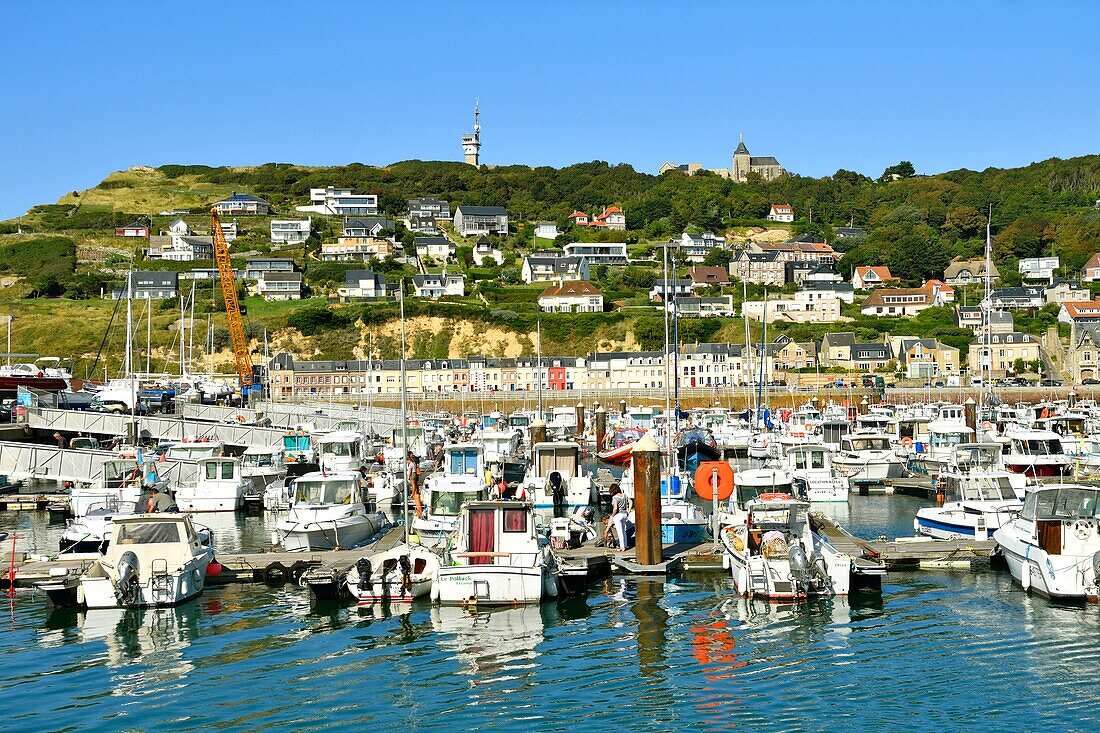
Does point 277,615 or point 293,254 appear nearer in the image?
point 277,615

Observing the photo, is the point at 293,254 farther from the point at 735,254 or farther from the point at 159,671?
the point at 159,671

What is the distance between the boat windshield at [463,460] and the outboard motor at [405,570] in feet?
48.3

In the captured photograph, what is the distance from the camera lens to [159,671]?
71.3 ft

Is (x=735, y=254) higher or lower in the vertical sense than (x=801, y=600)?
higher

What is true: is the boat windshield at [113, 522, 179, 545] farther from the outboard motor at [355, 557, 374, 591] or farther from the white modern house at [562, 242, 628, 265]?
the white modern house at [562, 242, 628, 265]

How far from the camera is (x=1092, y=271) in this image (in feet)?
518

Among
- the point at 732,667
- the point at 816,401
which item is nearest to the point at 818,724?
the point at 732,667

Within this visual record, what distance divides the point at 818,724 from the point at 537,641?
22.2 ft

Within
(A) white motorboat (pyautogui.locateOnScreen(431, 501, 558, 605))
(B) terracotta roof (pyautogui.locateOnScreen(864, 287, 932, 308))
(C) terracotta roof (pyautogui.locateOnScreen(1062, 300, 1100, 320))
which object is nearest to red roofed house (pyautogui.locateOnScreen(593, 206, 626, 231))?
(B) terracotta roof (pyautogui.locateOnScreen(864, 287, 932, 308))

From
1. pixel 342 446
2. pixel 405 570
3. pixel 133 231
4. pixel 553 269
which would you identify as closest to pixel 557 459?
pixel 342 446

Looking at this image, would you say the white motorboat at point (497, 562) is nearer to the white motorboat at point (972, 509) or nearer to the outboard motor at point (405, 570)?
the outboard motor at point (405, 570)

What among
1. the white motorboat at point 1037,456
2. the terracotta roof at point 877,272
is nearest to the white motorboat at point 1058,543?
the white motorboat at point 1037,456

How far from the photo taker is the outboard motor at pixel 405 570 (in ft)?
87.0

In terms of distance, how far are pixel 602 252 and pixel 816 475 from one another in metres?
125
